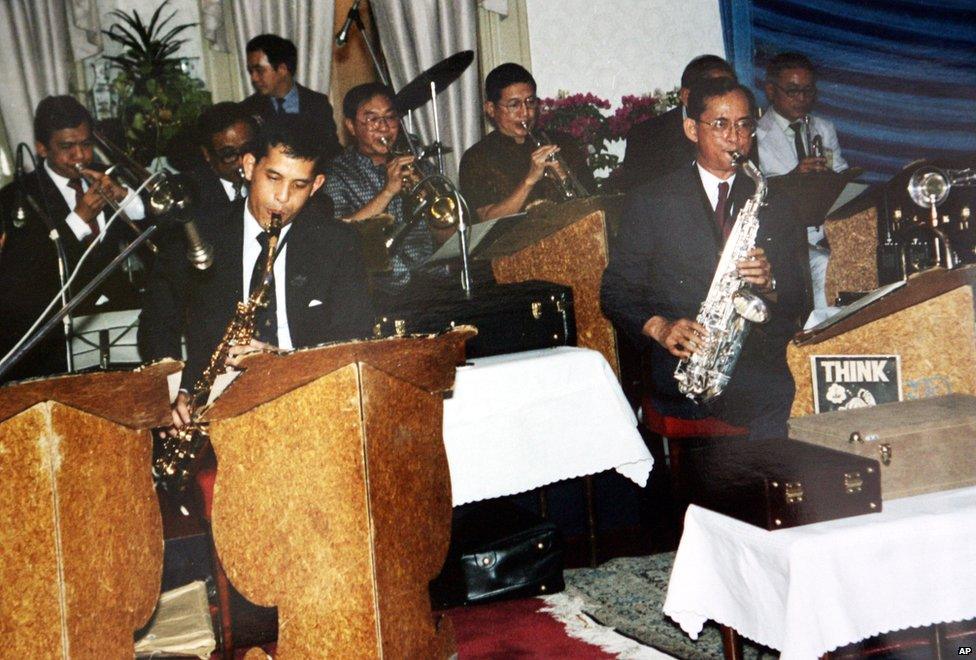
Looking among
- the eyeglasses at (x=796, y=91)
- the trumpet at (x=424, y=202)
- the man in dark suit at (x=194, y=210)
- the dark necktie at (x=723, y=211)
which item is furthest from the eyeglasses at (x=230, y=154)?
the eyeglasses at (x=796, y=91)

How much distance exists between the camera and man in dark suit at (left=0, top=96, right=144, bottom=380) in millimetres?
4395

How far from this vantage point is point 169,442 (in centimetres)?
320

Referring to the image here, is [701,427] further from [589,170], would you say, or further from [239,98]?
[239,98]

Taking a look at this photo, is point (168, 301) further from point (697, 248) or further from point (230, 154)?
point (697, 248)

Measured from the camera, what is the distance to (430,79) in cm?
442

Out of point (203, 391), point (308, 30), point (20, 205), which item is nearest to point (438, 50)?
point (308, 30)

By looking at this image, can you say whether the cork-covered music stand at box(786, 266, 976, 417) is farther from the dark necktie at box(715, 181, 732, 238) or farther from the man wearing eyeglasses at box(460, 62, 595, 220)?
the man wearing eyeglasses at box(460, 62, 595, 220)

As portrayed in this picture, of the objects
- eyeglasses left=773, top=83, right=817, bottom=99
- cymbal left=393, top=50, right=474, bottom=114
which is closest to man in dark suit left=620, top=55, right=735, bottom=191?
eyeglasses left=773, top=83, right=817, bottom=99

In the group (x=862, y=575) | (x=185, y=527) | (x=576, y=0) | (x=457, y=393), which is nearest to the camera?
(x=862, y=575)

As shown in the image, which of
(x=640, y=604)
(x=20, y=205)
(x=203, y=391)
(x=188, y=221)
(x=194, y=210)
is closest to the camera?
(x=188, y=221)

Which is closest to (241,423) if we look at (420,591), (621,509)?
(420,591)

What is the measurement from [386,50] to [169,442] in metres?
3.69

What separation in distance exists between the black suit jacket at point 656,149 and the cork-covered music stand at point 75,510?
312 centimetres

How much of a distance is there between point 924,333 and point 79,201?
11.4 feet
